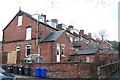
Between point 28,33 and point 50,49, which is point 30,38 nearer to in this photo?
point 28,33

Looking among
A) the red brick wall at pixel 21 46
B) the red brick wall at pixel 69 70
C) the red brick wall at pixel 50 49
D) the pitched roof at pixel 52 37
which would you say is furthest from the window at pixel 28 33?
the red brick wall at pixel 69 70

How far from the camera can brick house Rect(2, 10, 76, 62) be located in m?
33.6

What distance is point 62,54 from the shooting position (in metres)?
35.6

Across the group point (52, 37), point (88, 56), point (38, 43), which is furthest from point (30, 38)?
point (88, 56)

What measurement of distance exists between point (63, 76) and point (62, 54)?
40.1 feet

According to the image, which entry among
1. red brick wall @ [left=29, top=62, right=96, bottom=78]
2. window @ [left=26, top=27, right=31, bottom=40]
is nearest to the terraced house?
window @ [left=26, top=27, right=31, bottom=40]

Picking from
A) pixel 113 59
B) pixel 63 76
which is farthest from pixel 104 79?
pixel 113 59

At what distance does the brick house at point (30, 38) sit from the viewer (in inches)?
1323

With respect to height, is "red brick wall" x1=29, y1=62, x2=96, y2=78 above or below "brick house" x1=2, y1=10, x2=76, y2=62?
below

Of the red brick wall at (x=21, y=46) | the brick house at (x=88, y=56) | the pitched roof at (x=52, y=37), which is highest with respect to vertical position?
the pitched roof at (x=52, y=37)

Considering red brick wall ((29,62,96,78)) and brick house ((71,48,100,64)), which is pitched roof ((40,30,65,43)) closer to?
brick house ((71,48,100,64))

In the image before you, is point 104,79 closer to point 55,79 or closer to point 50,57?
point 55,79

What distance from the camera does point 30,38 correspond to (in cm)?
3541

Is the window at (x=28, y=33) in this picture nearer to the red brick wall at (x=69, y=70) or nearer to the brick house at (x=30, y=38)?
the brick house at (x=30, y=38)
